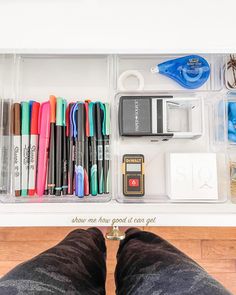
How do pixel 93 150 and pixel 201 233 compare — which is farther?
pixel 201 233

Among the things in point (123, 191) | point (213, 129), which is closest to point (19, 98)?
point (123, 191)

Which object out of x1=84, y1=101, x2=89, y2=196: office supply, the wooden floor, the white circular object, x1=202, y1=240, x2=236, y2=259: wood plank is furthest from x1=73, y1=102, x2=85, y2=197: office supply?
x1=202, y1=240, x2=236, y2=259: wood plank

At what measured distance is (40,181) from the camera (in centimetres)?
68

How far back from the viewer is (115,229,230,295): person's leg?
0.38 metres

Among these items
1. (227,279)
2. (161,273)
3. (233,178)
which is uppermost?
(233,178)

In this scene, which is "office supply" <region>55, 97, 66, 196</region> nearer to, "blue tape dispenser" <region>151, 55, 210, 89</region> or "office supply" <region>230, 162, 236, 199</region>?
"blue tape dispenser" <region>151, 55, 210, 89</region>

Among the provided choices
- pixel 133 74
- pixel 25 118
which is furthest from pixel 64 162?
pixel 133 74

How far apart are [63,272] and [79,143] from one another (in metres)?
0.33

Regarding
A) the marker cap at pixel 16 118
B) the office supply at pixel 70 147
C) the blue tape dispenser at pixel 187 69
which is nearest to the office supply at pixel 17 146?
the marker cap at pixel 16 118

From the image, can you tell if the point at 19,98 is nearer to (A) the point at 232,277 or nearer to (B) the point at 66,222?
(B) the point at 66,222

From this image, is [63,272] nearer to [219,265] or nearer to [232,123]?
[232,123]

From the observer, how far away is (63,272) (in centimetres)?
43

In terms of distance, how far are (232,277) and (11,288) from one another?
0.80 m
